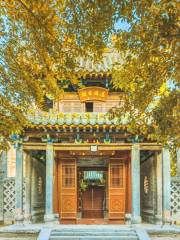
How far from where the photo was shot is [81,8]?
7160 mm

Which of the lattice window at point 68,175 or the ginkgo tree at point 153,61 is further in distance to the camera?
the lattice window at point 68,175

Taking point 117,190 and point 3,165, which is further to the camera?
point 3,165

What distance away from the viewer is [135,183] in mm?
13070

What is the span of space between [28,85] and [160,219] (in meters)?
6.85

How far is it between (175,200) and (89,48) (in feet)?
25.5

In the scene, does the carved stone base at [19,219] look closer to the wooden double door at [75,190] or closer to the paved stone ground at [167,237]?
the wooden double door at [75,190]

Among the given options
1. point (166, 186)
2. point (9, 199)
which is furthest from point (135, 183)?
A: point (9, 199)

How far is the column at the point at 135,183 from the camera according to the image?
12.8 metres

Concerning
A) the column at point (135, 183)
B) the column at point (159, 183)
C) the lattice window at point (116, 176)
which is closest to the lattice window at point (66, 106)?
the lattice window at point (116, 176)

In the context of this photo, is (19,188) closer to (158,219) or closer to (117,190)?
(117,190)

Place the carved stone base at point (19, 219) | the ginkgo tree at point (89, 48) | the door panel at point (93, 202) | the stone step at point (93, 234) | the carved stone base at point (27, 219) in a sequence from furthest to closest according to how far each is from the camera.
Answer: the door panel at point (93, 202)
the carved stone base at point (27, 219)
the carved stone base at point (19, 219)
the stone step at point (93, 234)
the ginkgo tree at point (89, 48)

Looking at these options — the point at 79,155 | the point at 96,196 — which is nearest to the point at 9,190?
the point at 79,155

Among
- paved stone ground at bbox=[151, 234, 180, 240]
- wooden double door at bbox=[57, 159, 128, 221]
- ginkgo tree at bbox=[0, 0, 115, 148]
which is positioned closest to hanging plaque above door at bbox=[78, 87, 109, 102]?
wooden double door at bbox=[57, 159, 128, 221]

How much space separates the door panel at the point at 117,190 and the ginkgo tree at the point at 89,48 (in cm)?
627
